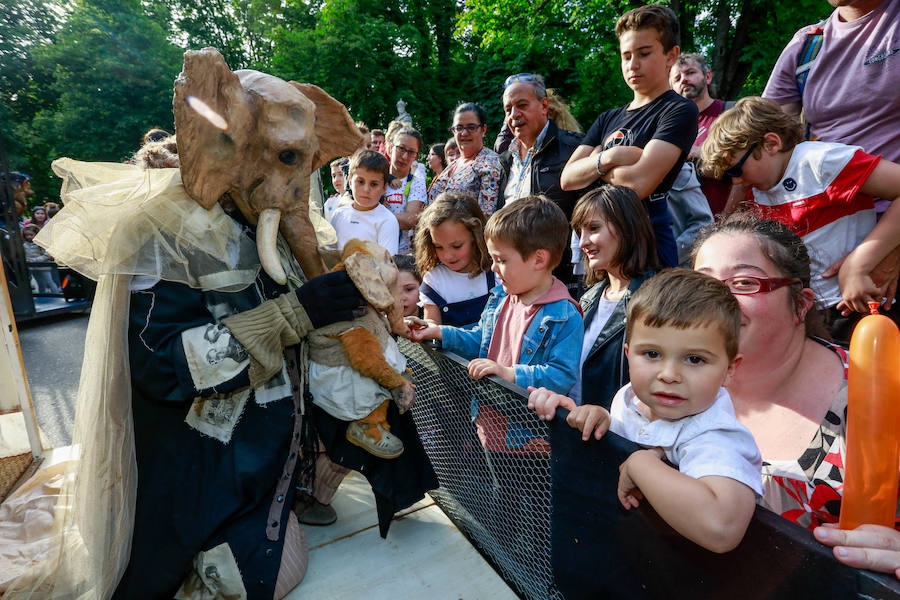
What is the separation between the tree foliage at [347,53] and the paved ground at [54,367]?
29.3 ft

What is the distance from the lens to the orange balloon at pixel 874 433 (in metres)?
0.82

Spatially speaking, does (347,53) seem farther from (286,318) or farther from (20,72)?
(286,318)

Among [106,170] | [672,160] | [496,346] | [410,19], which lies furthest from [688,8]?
[106,170]

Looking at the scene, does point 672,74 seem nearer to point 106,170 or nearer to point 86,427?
point 106,170

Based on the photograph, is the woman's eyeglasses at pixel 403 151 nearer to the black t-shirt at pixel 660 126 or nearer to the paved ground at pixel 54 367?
the black t-shirt at pixel 660 126

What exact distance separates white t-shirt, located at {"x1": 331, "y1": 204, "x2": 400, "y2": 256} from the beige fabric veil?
7.35ft

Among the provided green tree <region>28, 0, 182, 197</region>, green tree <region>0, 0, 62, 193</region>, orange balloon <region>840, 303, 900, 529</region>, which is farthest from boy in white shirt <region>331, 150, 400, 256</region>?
green tree <region>0, 0, 62, 193</region>

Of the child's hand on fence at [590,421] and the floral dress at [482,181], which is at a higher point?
the floral dress at [482,181]

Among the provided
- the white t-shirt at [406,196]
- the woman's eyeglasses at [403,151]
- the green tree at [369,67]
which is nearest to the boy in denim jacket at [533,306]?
the white t-shirt at [406,196]

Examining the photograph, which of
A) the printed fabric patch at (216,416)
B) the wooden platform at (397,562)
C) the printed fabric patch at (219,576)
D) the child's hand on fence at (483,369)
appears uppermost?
the child's hand on fence at (483,369)

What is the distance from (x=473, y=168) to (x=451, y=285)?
1455 millimetres

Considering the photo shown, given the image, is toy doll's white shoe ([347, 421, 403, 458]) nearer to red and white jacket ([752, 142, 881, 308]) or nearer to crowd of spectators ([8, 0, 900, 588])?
crowd of spectators ([8, 0, 900, 588])

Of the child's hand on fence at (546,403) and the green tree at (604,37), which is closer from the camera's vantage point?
the child's hand on fence at (546,403)

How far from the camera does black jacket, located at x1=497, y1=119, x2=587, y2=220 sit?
9.87 ft
